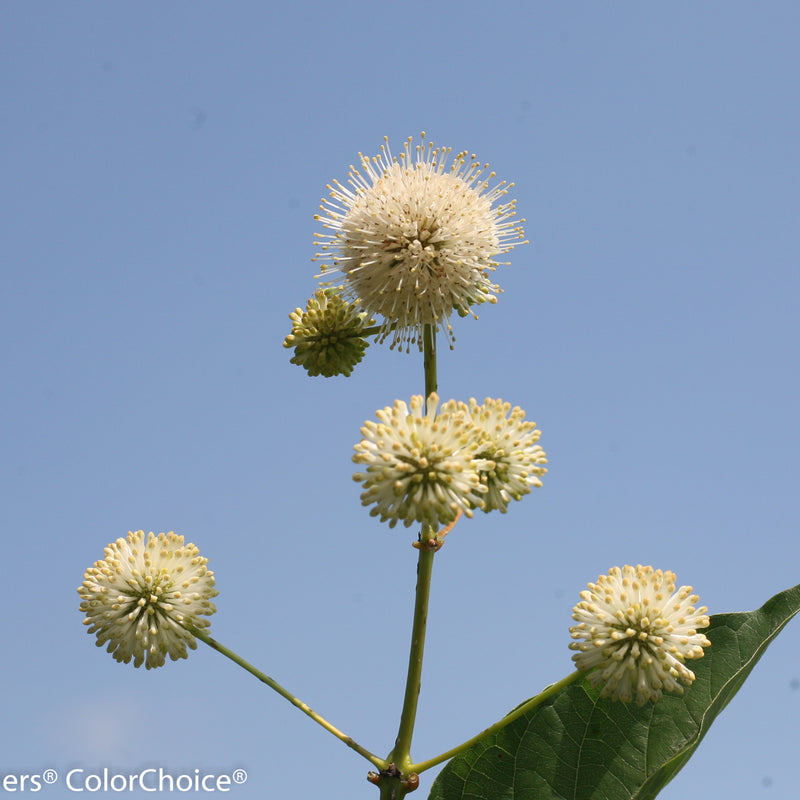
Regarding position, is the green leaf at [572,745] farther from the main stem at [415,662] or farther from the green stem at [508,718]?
the main stem at [415,662]

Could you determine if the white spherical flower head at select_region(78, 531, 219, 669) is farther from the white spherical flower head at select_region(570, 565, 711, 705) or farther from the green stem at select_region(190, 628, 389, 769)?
the white spherical flower head at select_region(570, 565, 711, 705)

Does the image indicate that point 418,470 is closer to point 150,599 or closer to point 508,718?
point 508,718

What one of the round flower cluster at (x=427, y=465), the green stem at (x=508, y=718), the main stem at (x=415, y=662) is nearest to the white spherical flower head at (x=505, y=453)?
the round flower cluster at (x=427, y=465)

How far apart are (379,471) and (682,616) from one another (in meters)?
0.98

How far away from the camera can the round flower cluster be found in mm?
2514

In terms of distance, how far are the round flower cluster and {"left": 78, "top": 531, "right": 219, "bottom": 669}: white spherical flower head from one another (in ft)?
2.71

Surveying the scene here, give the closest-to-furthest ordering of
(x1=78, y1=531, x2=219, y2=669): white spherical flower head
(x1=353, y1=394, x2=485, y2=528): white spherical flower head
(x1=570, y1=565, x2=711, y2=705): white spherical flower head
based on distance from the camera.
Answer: (x1=353, y1=394, x2=485, y2=528): white spherical flower head, (x1=570, y1=565, x2=711, y2=705): white spherical flower head, (x1=78, y1=531, x2=219, y2=669): white spherical flower head

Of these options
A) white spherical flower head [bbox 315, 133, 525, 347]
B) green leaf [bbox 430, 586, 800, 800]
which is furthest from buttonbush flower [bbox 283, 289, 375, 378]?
green leaf [bbox 430, 586, 800, 800]

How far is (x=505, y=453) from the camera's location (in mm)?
2691

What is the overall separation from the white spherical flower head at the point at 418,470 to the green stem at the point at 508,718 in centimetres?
65

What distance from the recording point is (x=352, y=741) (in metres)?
2.78

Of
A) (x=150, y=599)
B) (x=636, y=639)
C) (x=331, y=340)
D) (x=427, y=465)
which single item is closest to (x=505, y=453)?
(x=427, y=465)

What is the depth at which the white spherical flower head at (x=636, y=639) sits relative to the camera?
8.66 ft

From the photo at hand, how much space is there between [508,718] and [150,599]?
3.84 ft
